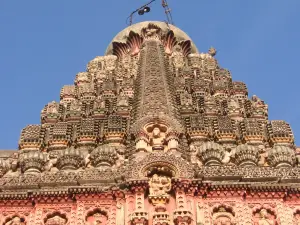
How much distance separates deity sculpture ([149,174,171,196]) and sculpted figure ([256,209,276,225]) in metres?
2.83

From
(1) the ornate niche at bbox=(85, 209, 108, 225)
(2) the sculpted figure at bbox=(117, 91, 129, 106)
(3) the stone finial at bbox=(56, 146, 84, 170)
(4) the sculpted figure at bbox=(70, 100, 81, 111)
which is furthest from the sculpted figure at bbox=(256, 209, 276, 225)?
(4) the sculpted figure at bbox=(70, 100, 81, 111)

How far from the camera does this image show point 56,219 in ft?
61.1

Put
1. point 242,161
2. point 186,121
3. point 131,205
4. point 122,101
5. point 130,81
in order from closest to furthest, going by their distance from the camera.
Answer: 1. point 131,205
2. point 242,161
3. point 186,121
4. point 122,101
5. point 130,81

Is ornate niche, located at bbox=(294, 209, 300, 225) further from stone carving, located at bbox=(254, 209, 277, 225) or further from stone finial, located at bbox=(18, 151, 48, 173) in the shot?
stone finial, located at bbox=(18, 151, 48, 173)

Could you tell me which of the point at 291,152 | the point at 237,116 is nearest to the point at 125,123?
the point at 237,116

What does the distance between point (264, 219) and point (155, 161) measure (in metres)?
3.65

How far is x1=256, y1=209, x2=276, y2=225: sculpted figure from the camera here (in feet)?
60.3

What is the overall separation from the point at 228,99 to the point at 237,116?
1.58 metres

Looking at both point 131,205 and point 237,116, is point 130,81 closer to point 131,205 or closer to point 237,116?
point 237,116

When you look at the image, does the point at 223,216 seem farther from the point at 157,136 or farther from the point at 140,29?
the point at 140,29

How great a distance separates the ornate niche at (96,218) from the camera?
60.7 ft

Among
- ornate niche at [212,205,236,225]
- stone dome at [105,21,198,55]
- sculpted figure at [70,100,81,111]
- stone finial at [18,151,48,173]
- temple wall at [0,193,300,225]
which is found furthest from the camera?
stone dome at [105,21,198,55]

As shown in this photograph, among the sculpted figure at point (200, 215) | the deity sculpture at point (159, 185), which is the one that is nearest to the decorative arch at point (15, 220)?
the deity sculpture at point (159, 185)

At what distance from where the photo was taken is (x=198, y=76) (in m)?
28.2
